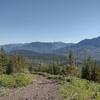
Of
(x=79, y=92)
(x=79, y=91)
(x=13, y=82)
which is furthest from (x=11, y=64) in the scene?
(x=79, y=92)

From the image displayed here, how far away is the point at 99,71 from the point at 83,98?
73.1 m

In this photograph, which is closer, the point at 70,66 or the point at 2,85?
the point at 2,85

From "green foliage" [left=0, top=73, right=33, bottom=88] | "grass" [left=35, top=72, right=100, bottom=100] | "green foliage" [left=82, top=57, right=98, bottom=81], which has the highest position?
"grass" [left=35, top=72, right=100, bottom=100]

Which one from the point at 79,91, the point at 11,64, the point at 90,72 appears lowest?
the point at 90,72

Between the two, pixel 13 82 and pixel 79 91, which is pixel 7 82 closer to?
pixel 13 82

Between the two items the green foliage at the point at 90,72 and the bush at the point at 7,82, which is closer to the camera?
the bush at the point at 7,82

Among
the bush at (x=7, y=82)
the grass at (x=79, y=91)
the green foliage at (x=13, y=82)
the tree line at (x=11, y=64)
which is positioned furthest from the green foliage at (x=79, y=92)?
the tree line at (x=11, y=64)

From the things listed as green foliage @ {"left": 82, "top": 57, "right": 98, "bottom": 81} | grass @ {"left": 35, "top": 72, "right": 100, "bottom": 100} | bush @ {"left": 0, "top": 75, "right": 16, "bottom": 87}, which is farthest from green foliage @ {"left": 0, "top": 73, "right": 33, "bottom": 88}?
green foliage @ {"left": 82, "top": 57, "right": 98, "bottom": 81}

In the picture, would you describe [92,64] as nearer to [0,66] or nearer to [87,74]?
[87,74]

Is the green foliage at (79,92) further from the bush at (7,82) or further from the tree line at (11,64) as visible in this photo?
the tree line at (11,64)

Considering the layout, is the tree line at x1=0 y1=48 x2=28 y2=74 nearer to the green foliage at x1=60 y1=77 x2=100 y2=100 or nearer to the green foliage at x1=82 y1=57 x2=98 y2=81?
the green foliage at x1=82 y1=57 x2=98 y2=81

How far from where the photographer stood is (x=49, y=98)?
19734 millimetres

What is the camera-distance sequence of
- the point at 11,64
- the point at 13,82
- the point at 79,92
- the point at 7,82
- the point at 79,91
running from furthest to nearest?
the point at 11,64 → the point at 13,82 → the point at 7,82 → the point at 79,91 → the point at 79,92

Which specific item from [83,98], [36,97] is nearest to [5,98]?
[36,97]
